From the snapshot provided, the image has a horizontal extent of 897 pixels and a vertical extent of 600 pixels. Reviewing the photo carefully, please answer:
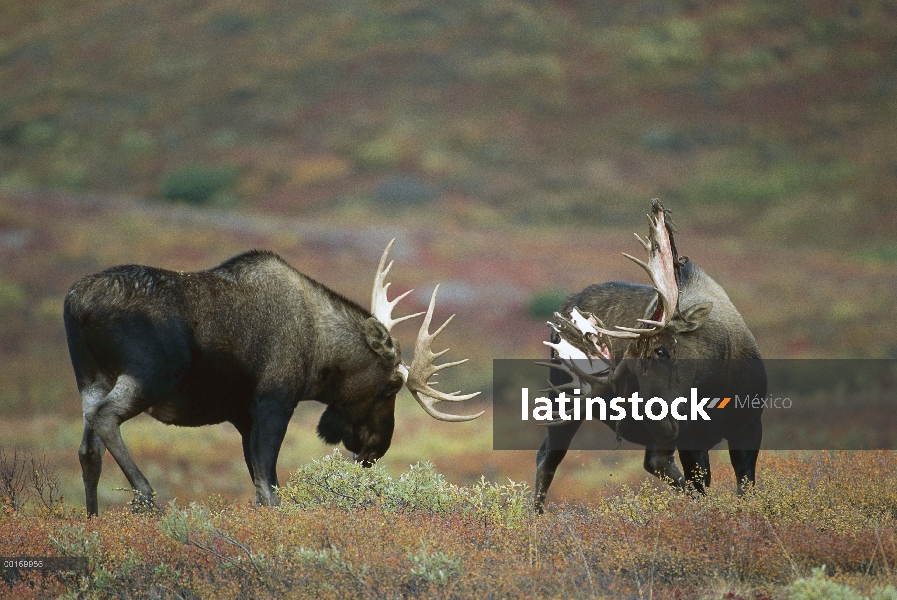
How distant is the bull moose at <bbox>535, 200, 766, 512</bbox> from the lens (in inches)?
362

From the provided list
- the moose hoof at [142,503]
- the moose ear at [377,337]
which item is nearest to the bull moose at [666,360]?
the moose ear at [377,337]

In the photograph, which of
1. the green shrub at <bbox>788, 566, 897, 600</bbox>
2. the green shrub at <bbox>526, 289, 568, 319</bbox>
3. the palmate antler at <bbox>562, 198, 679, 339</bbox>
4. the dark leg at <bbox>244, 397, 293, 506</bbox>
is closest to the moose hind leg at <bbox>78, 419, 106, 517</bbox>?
the dark leg at <bbox>244, 397, 293, 506</bbox>

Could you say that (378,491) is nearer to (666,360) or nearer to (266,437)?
(266,437)

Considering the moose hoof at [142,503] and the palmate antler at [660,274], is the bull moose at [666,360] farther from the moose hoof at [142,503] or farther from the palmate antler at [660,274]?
the moose hoof at [142,503]

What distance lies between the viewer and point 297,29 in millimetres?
70312

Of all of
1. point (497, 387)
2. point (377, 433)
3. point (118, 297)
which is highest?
point (118, 297)

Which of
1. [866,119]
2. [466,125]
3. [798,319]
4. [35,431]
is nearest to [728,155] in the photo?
[866,119]

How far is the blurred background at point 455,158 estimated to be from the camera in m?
30.0

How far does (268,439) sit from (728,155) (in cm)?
4982

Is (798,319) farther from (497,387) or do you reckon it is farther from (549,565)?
(549,565)

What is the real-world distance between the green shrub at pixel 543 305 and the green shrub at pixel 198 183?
25.8m

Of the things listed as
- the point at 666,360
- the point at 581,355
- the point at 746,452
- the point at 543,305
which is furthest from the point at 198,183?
the point at 666,360

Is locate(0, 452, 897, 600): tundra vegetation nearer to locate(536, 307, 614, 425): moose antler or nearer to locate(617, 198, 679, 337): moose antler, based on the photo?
locate(536, 307, 614, 425): moose antler

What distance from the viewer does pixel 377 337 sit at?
34.6ft
